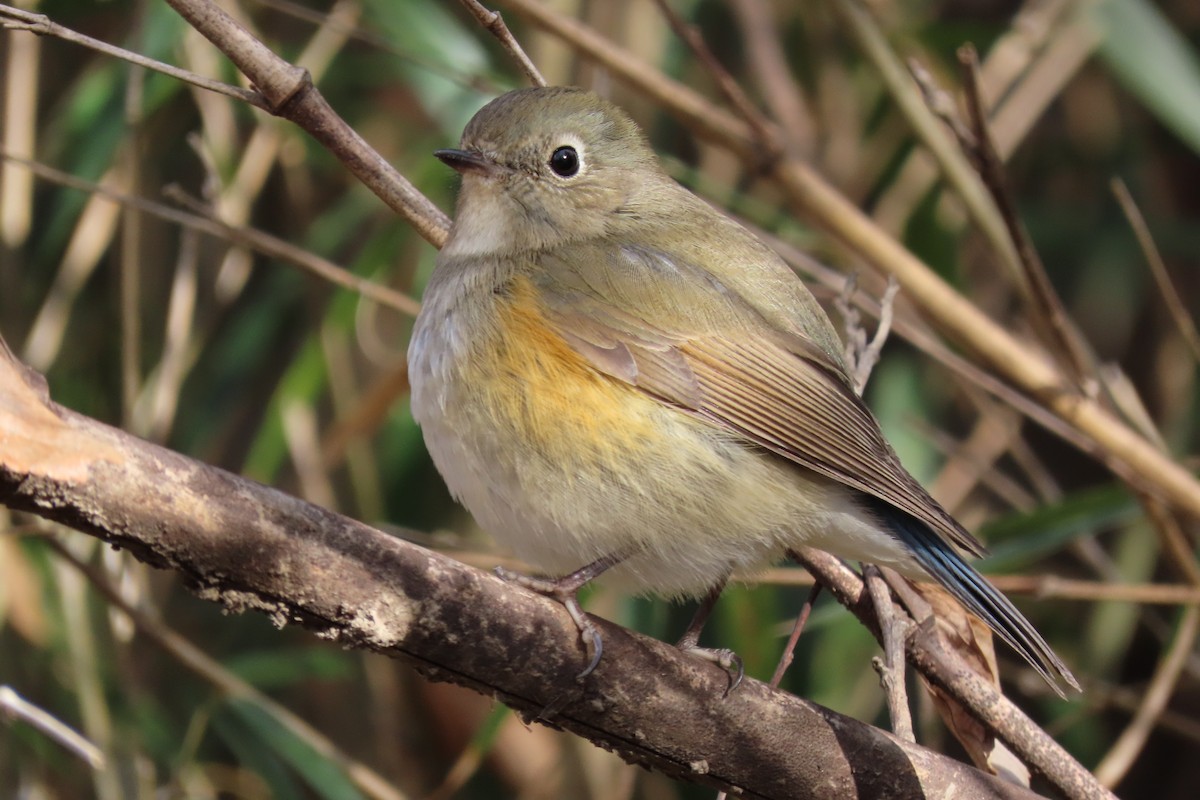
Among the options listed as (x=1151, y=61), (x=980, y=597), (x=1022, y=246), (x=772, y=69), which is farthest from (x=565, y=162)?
(x=1151, y=61)

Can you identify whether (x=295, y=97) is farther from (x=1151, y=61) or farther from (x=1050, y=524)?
(x=1151, y=61)

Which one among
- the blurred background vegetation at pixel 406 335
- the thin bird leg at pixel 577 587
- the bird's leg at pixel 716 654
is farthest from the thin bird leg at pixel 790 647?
the blurred background vegetation at pixel 406 335

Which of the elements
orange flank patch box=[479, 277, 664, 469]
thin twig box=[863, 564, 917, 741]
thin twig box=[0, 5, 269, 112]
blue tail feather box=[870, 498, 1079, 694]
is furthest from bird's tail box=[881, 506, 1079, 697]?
thin twig box=[0, 5, 269, 112]

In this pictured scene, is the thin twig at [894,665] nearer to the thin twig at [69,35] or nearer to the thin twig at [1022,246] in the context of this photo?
the thin twig at [1022,246]

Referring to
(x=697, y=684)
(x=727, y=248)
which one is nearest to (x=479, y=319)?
(x=727, y=248)

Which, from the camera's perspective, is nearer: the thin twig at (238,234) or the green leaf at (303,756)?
the thin twig at (238,234)
